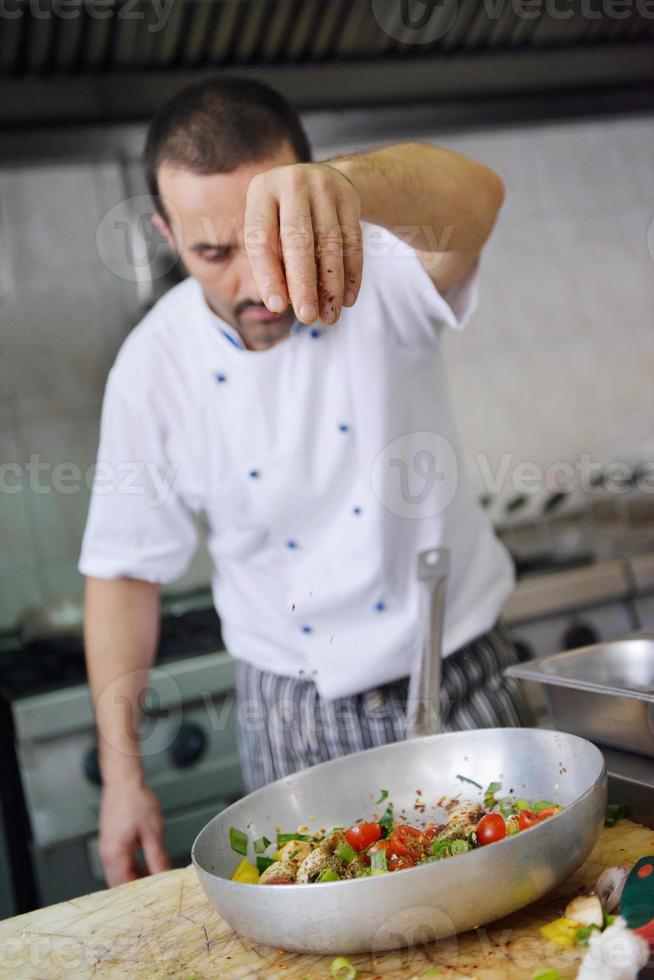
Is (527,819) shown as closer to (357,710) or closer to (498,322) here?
(357,710)

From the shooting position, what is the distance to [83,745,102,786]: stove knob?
176 centimetres

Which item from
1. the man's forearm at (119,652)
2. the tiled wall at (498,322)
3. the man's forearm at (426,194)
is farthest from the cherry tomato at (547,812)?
the tiled wall at (498,322)

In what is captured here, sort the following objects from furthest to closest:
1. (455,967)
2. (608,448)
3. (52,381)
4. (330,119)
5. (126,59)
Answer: (608,448), (52,381), (330,119), (126,59), (455,967)

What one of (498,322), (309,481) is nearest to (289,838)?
(309,481)

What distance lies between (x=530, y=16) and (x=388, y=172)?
51.0 inches

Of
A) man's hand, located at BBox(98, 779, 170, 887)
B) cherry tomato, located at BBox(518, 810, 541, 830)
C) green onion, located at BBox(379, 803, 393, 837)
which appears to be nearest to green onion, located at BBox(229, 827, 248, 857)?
green onion, located at BBox(379, 803, 393, 837)

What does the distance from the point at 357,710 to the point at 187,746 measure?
28.0 inches

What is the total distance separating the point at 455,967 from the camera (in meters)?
0.62

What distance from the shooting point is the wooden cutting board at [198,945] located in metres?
0.62

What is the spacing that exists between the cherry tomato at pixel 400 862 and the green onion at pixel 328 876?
0.04 m

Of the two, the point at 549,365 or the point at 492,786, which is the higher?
the point at 549,365

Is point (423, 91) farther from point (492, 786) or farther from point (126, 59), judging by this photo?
point (492, 786)

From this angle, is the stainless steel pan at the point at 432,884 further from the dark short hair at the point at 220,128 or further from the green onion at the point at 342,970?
the dark short hair at the point at 220,128

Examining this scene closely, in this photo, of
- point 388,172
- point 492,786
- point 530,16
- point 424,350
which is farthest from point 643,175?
point 492,786
